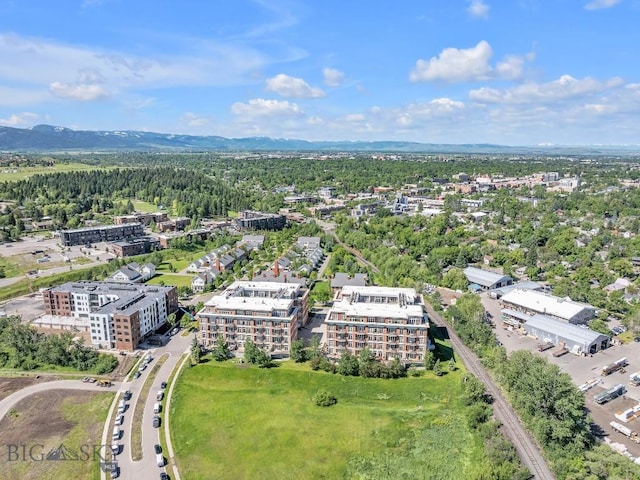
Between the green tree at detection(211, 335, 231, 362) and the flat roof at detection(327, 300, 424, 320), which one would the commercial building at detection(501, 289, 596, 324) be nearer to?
the flat roof at detection(327, 300, 424, 320)

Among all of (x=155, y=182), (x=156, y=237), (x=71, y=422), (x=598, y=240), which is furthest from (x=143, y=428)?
(x=155, y=182)

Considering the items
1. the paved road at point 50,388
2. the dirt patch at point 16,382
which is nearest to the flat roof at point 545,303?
the paved road at point 50,388

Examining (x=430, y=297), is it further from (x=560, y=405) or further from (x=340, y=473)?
(x=340, y=473)

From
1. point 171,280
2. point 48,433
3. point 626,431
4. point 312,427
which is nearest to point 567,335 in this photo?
point 626,431

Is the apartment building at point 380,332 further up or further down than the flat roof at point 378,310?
further down

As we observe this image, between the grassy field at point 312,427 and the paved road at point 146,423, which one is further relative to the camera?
the grassy field at point 312,427

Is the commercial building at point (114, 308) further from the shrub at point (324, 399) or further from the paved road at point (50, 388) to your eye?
the shrub at point (324, 399)
